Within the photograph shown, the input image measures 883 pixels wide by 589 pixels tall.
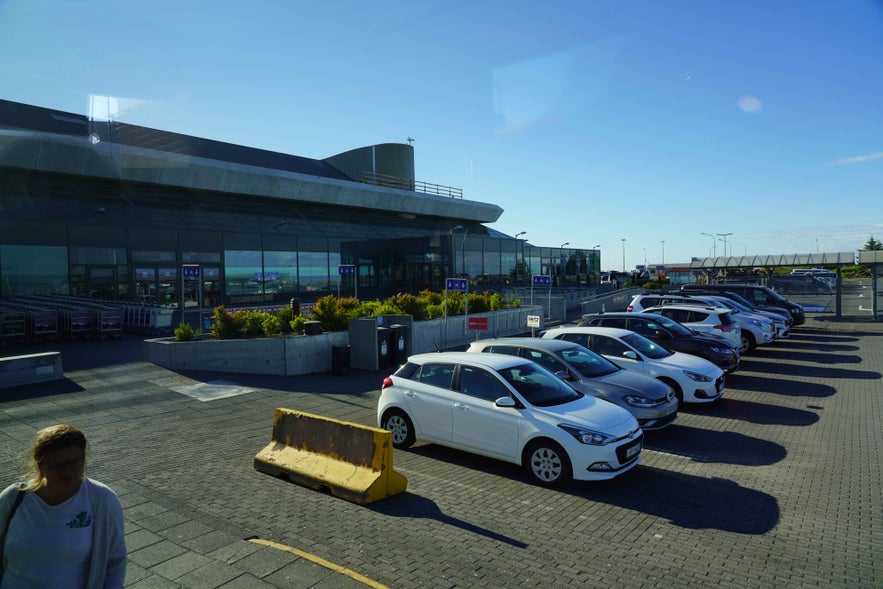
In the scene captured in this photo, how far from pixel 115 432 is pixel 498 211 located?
52525mm

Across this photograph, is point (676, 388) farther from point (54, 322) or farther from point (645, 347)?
point (54, 322)

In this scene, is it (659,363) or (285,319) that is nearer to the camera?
(659,363)

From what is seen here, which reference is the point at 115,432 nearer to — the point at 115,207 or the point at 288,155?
the point at 115,207

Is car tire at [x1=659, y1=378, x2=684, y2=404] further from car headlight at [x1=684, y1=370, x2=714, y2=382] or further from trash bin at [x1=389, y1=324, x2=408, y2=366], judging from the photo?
trash bin at [x1=389, y1=324, x2=408, y2=366]

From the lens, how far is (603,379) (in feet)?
31.0

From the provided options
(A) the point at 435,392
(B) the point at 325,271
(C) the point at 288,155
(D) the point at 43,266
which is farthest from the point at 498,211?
(A) the point at 435,392

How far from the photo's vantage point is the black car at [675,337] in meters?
13.4

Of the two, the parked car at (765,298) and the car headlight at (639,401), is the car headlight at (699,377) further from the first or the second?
the parked car at (765,298)

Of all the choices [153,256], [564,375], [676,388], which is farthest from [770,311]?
[153,256]

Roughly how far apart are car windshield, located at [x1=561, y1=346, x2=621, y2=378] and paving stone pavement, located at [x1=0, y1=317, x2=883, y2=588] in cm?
134

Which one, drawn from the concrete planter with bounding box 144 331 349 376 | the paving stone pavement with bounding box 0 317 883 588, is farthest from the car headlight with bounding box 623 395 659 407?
the concrete planter with bounding box 144 331 349 376

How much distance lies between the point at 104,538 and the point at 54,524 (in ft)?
0.78

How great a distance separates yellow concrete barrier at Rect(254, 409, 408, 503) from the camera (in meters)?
6.50

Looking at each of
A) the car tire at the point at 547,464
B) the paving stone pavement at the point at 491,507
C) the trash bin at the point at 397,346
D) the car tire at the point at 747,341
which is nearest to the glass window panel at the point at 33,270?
the paving stone pavement at the point at 491,507
